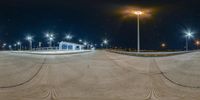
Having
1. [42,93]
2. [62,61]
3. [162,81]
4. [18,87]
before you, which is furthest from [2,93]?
[162,81]

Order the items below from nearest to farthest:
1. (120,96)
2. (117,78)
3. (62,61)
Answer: (120,96)
(117,78)
(62,61)

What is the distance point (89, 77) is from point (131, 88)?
2.36 meters

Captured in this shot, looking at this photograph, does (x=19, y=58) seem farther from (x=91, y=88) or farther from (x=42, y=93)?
(x=91, y=88)

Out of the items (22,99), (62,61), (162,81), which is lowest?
(22,99)

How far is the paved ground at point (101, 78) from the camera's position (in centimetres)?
1281

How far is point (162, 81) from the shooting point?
13.3 m

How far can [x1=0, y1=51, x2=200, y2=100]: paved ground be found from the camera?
42.0 ft

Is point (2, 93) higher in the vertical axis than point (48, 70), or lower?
lower

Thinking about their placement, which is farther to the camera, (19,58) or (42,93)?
(19,58)

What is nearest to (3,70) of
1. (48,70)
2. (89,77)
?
(48,70)

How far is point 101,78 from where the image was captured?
13.6 meters

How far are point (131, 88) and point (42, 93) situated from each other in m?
4.59

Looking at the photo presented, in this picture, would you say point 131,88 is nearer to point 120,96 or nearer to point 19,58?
point 120,96

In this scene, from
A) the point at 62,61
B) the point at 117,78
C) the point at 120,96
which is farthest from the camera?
the point at 62,61
